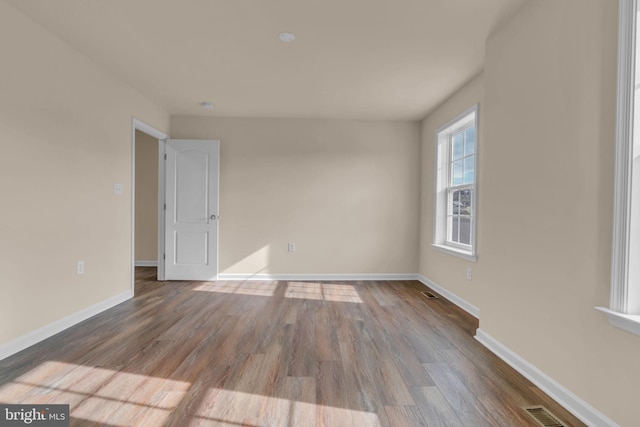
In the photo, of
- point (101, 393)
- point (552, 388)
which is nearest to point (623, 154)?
point (552, 388)

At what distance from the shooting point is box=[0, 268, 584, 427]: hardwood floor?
67.1 inches

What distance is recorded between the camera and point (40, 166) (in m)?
2.54

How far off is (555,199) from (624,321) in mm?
720

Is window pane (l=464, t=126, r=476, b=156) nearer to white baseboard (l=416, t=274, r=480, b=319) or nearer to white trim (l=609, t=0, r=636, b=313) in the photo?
white baseboard (l=416, t=274, r=480, b=319)

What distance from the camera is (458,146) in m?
4.11

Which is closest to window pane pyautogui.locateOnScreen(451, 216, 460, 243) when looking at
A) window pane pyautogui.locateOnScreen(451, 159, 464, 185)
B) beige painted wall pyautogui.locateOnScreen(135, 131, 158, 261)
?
window pane pyautogui.locateOnScreen(451, 159, 464, 185)

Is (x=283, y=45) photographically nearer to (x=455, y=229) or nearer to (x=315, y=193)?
(x=315, y=193)

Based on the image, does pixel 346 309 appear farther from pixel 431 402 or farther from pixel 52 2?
pixel 52 2

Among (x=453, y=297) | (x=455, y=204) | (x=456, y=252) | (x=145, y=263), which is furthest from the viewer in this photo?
(x=145, y=263)

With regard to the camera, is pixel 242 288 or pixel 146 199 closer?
pixel 242 288

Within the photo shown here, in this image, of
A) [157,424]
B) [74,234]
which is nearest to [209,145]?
[74,234]

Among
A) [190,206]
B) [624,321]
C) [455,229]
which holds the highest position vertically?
[190,206]

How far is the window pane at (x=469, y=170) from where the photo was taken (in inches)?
145

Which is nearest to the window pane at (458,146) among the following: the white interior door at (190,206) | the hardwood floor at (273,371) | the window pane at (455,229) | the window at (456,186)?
the window at (456,186)
